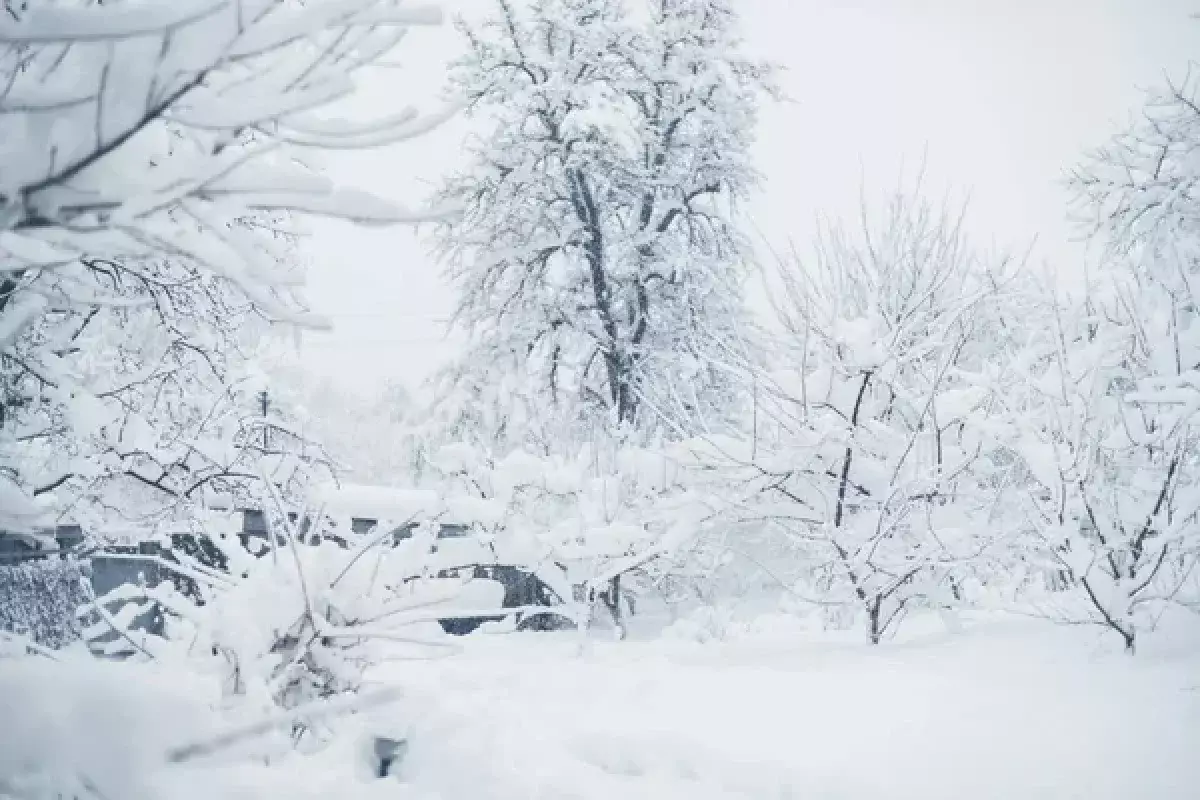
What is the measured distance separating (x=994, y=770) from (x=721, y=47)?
434 inches

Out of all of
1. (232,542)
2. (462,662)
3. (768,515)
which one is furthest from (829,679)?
(232,542)

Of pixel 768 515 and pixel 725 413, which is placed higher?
pixel 725 413

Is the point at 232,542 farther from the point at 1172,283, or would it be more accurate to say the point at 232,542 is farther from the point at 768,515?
the point at 1172,283

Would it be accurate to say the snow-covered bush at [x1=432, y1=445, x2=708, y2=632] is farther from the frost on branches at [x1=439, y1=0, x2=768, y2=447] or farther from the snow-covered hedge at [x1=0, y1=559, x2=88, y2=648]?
the frost on branches at [x1=439, y1=0, x2=768, y2=447]

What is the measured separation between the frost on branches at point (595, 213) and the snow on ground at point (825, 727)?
6.92m

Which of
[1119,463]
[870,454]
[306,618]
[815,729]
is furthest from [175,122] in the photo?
[1119,463]

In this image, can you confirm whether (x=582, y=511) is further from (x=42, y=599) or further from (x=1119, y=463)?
(x=42, y=599)

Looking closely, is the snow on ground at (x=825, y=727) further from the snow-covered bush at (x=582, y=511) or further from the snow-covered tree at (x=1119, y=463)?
the snow-covered bush at (x=582, y=511)

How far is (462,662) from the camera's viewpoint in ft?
13.0

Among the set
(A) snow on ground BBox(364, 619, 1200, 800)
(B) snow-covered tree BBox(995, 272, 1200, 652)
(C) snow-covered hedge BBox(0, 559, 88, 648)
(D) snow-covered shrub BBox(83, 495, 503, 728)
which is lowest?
(C) snow-covered hedge BBox(0, 559, 88, 648)

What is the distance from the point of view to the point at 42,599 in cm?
544

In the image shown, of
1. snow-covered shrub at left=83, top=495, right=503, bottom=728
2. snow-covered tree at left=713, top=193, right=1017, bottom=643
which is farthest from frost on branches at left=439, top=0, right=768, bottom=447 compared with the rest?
snow-covered shrub at left=83, top=495, right=503, bottom=728

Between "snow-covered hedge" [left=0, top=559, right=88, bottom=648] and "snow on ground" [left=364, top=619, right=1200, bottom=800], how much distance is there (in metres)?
3.37

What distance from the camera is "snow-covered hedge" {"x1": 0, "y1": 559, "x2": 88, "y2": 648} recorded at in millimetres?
4945
